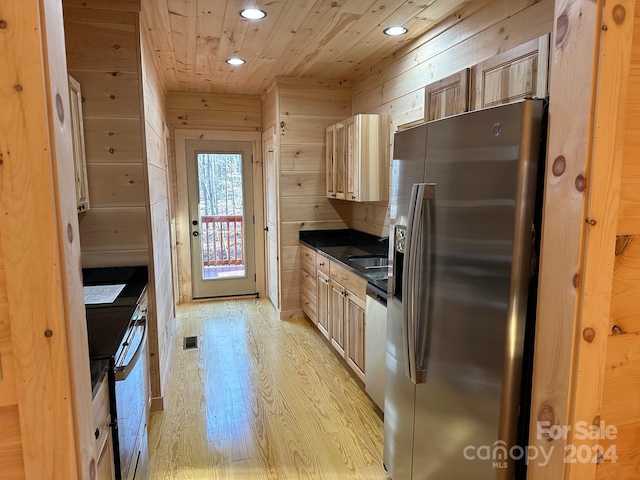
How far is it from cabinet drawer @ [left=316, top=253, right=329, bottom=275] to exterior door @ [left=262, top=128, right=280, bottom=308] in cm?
86

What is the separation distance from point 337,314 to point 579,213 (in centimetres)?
259

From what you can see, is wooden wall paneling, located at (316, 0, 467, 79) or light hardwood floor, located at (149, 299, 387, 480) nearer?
light hardwood floor, located at (149, 299, 387, 480)

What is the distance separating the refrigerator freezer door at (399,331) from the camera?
1.82m

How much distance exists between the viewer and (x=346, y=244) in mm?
4234

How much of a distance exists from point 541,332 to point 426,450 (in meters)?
0.91

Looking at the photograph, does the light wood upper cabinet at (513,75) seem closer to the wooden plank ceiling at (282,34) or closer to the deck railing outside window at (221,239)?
the wooden plank ceiling at (282,34)

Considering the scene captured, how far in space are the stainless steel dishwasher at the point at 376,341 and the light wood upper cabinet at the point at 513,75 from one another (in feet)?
3.82

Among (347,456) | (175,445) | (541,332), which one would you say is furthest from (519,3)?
(175,445)

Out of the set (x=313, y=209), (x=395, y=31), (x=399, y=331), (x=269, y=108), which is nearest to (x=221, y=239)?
(x=313, y=209)

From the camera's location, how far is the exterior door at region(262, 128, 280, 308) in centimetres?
469

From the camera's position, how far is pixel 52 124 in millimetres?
810

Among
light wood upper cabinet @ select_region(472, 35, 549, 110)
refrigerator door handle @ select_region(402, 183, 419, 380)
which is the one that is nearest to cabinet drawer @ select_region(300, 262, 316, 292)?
refrigerator door handle @ select_region(402, 183, 419, 380)

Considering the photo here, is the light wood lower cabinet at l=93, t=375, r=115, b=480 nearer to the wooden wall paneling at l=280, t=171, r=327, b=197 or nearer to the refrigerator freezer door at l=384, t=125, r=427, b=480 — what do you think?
the refrigerator freezer door at l=384, t=125, r=427, b=480

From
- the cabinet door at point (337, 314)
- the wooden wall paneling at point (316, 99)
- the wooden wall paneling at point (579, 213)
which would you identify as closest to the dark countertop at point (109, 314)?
the wooden wall paneling at point (579, 213)
